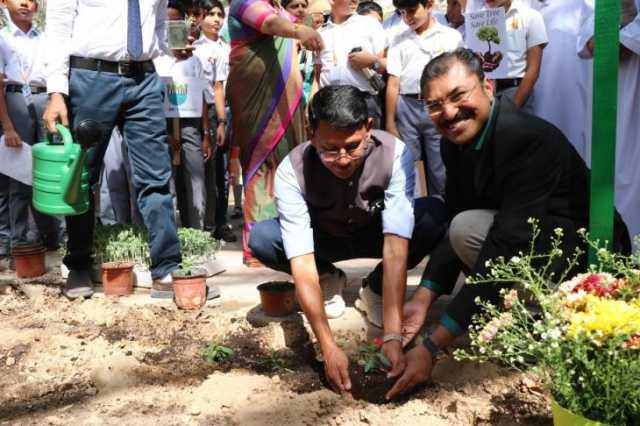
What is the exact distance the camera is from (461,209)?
3.12m

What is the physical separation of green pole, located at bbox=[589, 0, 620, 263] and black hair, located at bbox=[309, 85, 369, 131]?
2.92 feet

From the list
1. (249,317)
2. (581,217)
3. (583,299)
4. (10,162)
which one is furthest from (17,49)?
(583,299)

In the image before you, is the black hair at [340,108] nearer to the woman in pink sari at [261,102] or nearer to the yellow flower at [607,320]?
the yellow flower at [607,320]

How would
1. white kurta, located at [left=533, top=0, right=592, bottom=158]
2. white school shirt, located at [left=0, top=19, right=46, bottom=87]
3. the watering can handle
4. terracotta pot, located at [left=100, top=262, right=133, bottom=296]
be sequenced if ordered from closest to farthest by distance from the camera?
the watering can handle, terracotta pot, located at [left=100, top=262, right=133, bottom=296], white kurta, located at [left=533, top=0, right=592, bottom=158], white school shirt, located at [left=0, top=19, right=46, bottom=87]

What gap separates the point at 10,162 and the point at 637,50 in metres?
3.83

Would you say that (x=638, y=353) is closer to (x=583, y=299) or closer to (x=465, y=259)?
(x=583, y=299)

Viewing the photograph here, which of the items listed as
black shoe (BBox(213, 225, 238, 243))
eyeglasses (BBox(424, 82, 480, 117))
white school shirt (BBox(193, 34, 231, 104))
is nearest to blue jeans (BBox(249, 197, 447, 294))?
eyeglasses (BBox(424, 82, 480, 117))

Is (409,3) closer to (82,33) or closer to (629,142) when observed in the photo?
(629,142)

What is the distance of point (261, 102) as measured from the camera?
14.0ft

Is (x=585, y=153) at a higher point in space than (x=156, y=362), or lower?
higher

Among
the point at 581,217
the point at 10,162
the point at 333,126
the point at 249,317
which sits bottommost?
the point at 249,317

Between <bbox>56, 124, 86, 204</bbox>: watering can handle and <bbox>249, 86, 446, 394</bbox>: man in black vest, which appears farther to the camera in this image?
<bbox>56, 124, 86, 204</bbox>: watering can handle

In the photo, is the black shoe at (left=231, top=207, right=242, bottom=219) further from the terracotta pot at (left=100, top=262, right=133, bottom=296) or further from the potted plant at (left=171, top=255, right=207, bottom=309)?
the potted plant at (left=171, top=255, right=207, bottom=309)

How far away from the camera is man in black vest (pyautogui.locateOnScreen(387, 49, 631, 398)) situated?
244 centimetres
